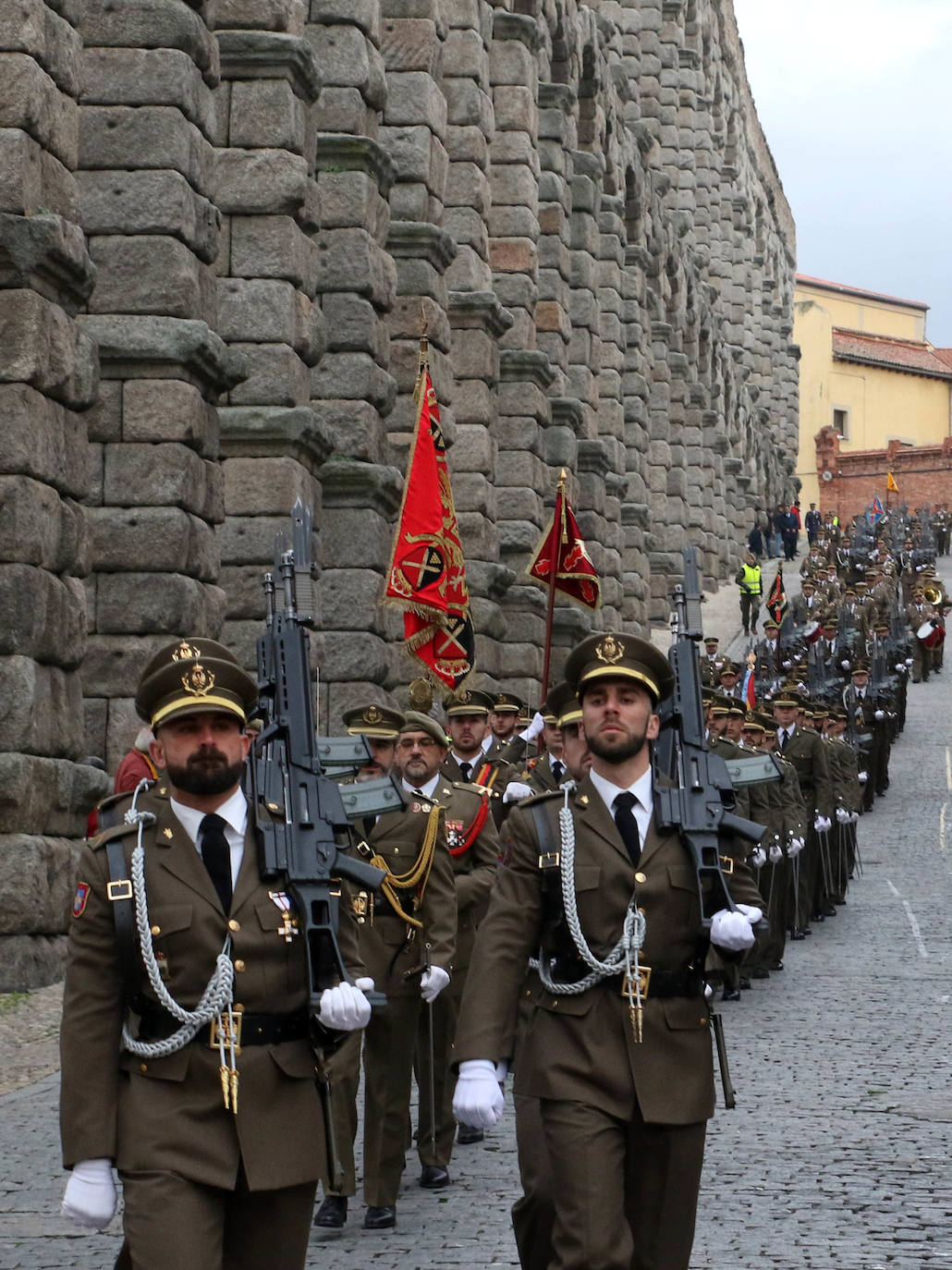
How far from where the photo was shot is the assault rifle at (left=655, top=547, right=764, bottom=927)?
18.5 feet

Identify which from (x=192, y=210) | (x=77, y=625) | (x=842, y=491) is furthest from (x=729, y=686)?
(x=842, y=491)

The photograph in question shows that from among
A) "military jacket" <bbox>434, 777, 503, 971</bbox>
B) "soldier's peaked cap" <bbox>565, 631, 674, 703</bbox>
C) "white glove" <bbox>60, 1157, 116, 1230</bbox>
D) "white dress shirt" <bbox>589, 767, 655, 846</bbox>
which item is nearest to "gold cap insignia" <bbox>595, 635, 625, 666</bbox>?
"soldier's peaked cap" <bbox>565, 631, 674, 703</bbox>

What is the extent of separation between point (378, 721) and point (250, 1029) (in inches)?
157

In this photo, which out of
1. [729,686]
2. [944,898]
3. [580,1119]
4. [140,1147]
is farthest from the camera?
[729,686]

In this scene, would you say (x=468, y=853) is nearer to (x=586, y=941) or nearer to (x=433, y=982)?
(x=433, y=982)

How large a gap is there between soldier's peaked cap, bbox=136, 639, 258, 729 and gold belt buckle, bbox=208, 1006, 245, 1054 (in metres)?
0.65

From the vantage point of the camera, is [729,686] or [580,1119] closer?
[580,1119]

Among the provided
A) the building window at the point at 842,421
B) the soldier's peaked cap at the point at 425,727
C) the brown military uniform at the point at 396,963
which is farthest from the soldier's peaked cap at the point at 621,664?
the building window at the point at 842,421

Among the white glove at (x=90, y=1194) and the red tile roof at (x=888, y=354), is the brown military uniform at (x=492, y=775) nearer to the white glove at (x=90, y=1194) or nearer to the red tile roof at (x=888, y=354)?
the white glove at (x=90, y=1194)

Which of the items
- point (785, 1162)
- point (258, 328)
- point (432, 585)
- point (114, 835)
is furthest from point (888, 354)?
point (114, 835)

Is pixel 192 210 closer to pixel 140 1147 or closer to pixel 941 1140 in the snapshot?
pixel 941 1140

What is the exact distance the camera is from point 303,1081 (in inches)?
197

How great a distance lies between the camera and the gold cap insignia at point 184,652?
5.11m

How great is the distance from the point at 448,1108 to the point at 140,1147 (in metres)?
4.02
